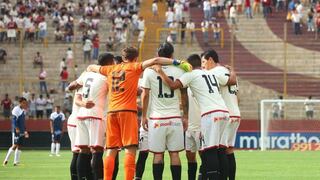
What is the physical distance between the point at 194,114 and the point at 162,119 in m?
1.36

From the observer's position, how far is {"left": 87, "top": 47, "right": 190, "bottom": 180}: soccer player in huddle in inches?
816

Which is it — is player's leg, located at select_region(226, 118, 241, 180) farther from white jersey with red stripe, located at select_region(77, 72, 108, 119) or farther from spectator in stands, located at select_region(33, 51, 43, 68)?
spectator in stands, located at select_region(33, 51, 43, 68)

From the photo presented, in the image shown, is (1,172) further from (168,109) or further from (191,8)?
(191,8)

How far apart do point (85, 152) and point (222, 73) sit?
318 centimetres

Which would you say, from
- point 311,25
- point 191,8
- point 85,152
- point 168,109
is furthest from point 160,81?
point 191,8

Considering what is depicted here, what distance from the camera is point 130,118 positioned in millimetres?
20781

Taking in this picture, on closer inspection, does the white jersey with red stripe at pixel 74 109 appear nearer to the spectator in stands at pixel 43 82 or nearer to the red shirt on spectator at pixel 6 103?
the red shirt on spectator at pixel 6 103

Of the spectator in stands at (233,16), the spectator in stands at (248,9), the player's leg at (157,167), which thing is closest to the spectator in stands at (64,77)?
the spectator in stands at (233,16)

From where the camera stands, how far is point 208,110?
68.3ft

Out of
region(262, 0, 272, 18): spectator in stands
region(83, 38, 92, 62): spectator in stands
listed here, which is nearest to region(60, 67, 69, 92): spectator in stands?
region(83, 38, 92, 62): spectator in stands

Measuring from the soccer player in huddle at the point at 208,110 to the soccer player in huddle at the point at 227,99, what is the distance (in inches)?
13.5

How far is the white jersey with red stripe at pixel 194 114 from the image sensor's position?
2178 cm

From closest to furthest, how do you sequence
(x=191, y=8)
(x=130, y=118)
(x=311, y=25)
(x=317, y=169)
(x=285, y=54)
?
(x=130, y=118) < (x=317, y=169) < (x=285, y=54) < (x=311, y=25) < (x=191, y=8)

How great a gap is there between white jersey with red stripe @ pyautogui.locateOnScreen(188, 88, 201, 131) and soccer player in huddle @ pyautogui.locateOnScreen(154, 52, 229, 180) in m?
0.84
